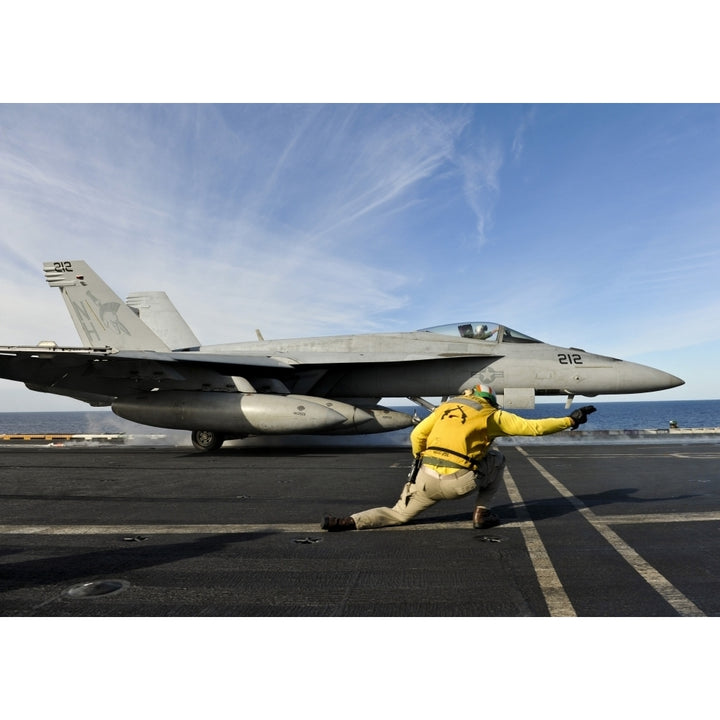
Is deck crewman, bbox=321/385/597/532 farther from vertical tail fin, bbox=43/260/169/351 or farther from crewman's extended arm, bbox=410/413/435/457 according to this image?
vertical tail fin, bbox=43/260/169/351

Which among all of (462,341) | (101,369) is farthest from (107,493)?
(462,341)

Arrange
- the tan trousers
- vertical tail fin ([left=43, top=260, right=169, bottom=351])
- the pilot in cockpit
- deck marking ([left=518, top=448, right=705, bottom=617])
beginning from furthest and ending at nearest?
vertical tail fin ([left=43, top=260, right=169, bottom=351]) < the pilot in cockpit < the tan trousers < deck marking ([left=518, top=448, right=705, bottom=617])

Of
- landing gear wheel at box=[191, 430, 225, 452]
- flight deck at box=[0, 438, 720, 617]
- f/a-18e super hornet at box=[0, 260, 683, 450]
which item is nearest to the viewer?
flight deck at box=[0, 438, 720, 617]

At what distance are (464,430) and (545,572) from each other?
140 cm

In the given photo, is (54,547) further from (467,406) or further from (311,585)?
(467,406)

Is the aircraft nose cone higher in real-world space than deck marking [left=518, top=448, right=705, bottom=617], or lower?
higher

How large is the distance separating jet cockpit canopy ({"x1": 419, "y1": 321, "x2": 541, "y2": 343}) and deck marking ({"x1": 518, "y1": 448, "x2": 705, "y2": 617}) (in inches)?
274

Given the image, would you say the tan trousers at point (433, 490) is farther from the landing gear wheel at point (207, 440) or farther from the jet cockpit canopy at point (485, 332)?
the landing gear wheel at point (207, 440)

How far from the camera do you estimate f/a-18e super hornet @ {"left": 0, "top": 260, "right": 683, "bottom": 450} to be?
1125cm

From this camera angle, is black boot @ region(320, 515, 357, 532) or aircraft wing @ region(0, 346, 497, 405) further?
aircraft wing @ region(0, 346, 497, 405)

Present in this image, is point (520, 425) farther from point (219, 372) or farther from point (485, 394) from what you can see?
point (219, 372)

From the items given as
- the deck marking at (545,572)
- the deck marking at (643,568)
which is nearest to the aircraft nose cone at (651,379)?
the deck marking at (643,568)

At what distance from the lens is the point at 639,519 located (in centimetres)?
480

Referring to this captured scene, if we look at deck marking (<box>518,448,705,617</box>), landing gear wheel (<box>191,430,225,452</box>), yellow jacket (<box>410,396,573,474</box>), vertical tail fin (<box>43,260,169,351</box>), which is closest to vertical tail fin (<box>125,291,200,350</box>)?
vertical tail fin (<box>43,260,169,351</box>)
